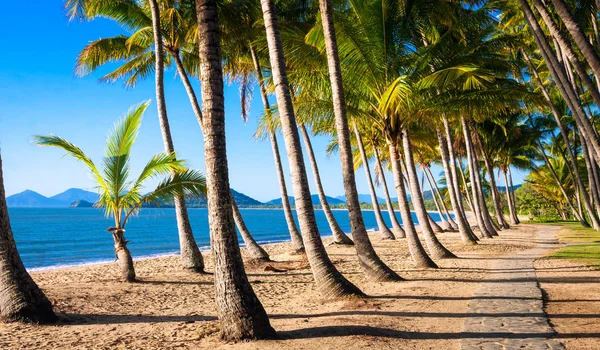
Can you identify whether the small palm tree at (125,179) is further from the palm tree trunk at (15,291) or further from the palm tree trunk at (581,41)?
the palm tree trunk at (581,41)

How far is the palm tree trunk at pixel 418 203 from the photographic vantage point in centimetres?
1119

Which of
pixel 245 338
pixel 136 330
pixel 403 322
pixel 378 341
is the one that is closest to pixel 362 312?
pixel 403 322

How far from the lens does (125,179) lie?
9.80 m

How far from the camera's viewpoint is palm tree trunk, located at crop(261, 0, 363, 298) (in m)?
6.72

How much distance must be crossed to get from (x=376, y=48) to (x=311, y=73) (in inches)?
86.2

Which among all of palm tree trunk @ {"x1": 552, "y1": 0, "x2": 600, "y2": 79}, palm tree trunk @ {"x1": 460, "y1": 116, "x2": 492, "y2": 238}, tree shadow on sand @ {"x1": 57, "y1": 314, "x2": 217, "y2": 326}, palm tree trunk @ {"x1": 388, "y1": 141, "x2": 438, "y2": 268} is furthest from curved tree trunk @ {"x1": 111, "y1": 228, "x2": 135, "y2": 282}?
palm tree trunk @ {"x1": 460, "y1": 116, "x2": 492, "y2": 238}

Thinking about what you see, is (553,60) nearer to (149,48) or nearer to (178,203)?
(178,203)

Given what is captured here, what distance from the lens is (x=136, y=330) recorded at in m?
5.75

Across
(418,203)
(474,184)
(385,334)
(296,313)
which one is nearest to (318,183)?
(418,203)

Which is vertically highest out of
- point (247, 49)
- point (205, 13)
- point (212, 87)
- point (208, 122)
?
point (247, 49)

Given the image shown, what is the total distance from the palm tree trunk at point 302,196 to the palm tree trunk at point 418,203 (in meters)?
4.95

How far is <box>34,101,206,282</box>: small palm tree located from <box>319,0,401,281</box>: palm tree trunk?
4.02 meters

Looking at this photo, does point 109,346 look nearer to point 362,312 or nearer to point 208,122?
point 208,122

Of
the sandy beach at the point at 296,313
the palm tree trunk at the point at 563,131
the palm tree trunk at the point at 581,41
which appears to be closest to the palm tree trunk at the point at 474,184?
the palm tree trunk at the point at 563,131
